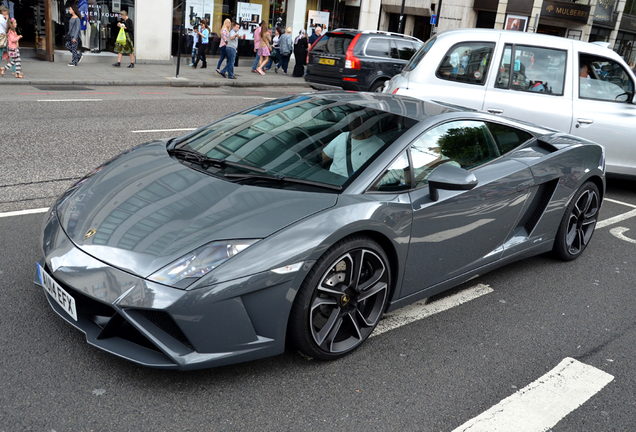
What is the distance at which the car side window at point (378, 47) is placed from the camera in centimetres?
1476

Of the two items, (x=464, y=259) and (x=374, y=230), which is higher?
(x=374, y=230)

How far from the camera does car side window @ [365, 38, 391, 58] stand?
14.8 m

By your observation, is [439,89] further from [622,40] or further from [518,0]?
[622,40]

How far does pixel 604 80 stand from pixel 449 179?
16.1 feet

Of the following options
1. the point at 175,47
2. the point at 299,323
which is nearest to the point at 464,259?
the point at 299,323

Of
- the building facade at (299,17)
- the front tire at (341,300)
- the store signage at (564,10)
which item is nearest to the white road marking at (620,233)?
the front tire at (341,300)

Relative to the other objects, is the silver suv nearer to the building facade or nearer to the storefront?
the building facade

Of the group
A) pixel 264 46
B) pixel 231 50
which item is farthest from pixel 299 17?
pixel 231 50

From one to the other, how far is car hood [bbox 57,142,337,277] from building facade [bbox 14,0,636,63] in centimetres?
1702

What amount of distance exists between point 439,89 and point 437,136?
12.3 feet

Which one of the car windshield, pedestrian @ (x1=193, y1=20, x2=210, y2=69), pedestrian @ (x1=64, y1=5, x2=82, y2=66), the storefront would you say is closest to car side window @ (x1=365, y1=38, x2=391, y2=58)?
pedestrian @ (x1=193, y1=20, x2=210, y2=69)

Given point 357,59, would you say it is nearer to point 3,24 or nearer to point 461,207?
point 3,24

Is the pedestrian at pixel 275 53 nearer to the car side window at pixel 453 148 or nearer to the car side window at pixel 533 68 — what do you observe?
the car side window at pixel 533 68

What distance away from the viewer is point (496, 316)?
4.04 metres
